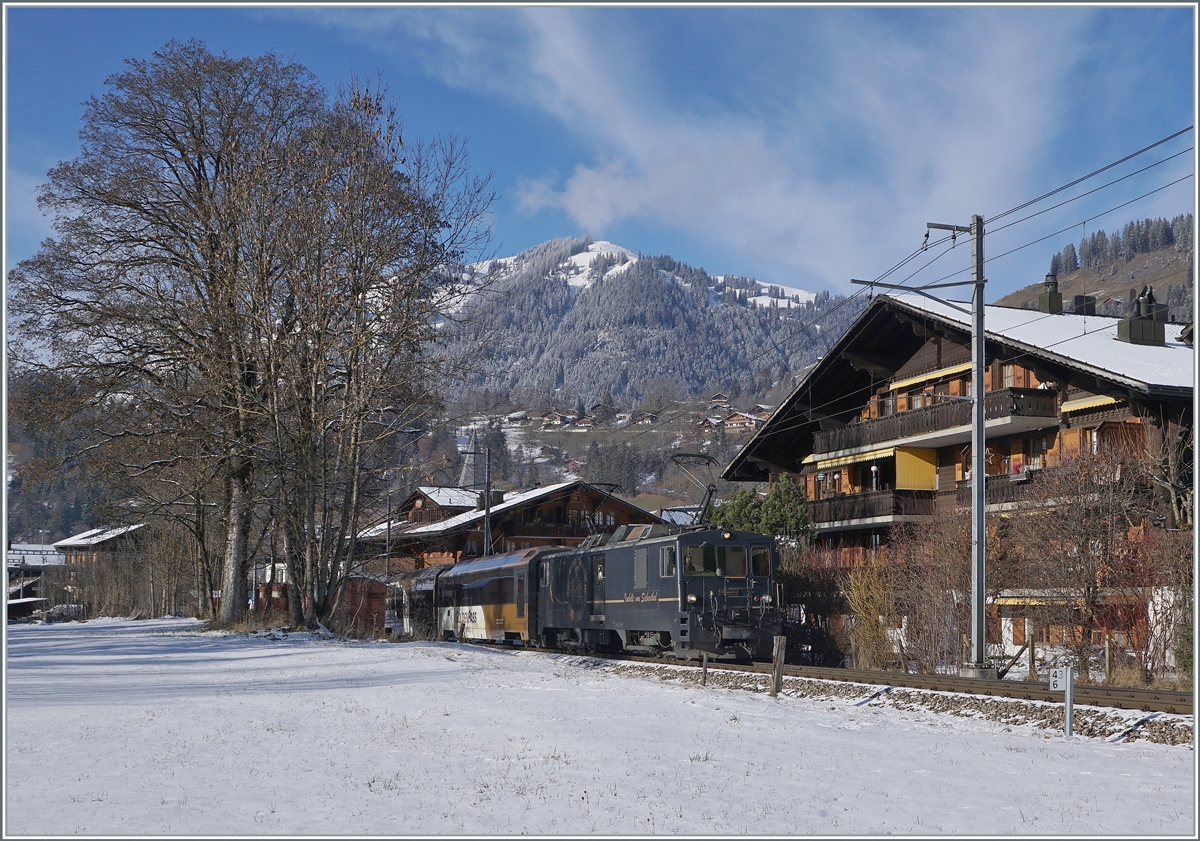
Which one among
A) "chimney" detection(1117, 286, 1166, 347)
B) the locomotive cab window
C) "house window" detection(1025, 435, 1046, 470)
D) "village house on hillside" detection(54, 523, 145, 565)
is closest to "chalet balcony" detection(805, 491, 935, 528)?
"house window" detection(1025, 435, 1046, 470)

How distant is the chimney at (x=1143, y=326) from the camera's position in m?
33.3

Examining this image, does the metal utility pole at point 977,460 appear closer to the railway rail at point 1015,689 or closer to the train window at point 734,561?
the railway rail at point 1015,689

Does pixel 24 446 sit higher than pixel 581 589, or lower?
higher

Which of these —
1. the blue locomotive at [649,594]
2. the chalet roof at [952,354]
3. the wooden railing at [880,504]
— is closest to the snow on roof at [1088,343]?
the chalet roof at [952,354]

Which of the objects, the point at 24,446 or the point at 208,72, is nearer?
the point at 208,72

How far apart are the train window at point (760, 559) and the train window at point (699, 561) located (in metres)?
1.15

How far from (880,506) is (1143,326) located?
33.1 feet

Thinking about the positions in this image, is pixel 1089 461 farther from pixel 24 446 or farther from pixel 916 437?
pixel 24 446

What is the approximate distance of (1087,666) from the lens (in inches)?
835

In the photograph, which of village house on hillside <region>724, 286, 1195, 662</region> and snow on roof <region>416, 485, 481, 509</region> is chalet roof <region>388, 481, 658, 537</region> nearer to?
snow on roof <region>416, 485, 481, 509</region>

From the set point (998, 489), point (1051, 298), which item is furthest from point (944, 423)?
point (1051, 298)

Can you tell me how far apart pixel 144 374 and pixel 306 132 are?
782cm

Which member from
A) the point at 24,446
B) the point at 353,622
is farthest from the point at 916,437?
the point at 24,446

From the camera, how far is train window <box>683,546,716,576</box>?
23.4m
